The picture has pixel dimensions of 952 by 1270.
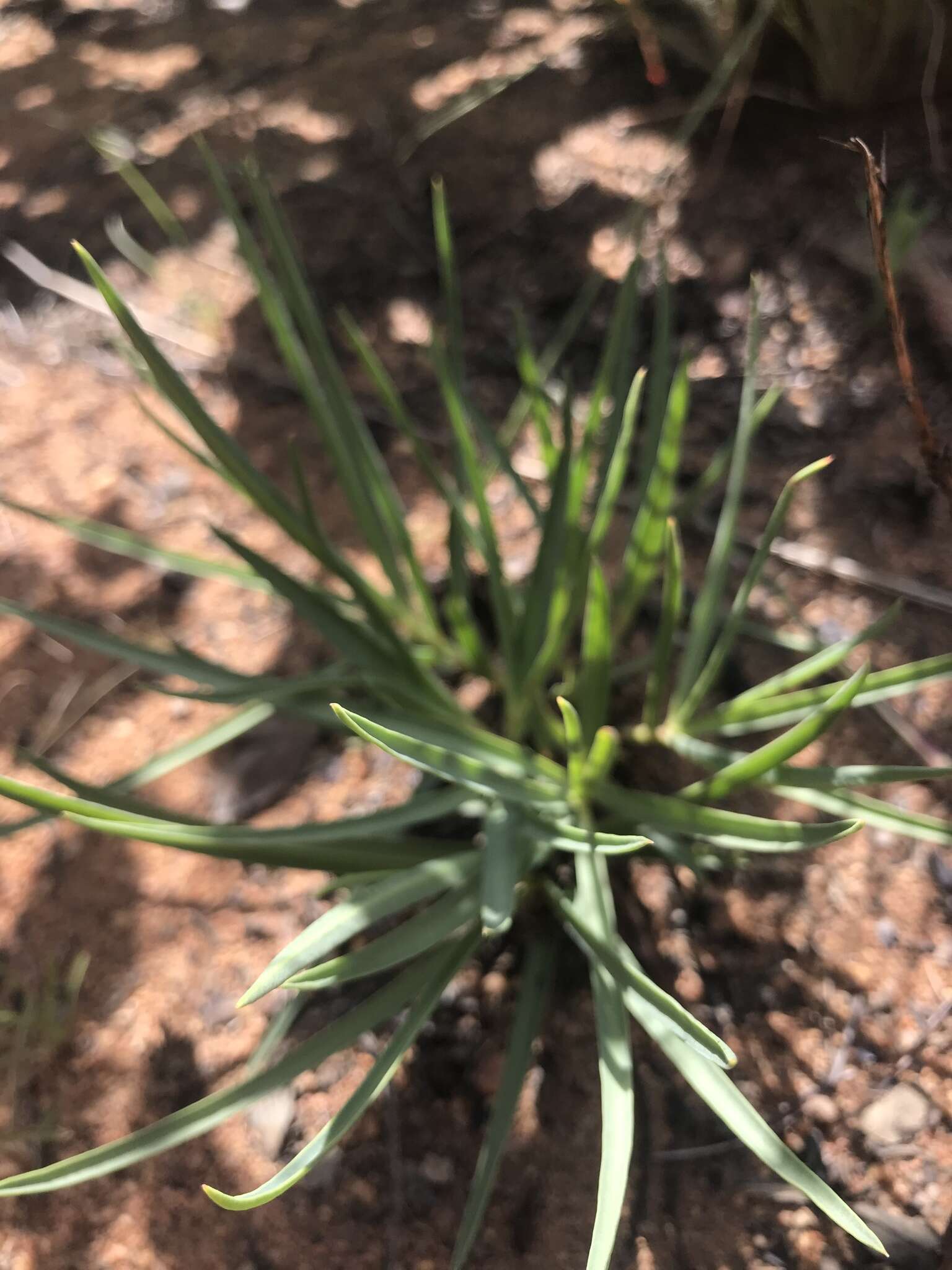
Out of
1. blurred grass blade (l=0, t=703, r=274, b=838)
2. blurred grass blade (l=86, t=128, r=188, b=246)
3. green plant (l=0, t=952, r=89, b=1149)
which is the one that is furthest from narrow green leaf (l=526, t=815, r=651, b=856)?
blurred grass blade (l=86, t=128, r=188, b=246)

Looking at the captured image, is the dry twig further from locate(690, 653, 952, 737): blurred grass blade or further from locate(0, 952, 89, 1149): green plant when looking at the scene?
locate(0, 952, 89, 1149): green plant

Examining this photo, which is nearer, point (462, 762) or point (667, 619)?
point (462, 762)

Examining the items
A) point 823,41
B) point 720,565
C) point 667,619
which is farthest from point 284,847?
point 823,41

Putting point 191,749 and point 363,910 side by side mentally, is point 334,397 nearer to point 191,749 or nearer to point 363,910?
point 191,749

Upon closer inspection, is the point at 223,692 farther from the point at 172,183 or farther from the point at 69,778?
the point at 172,183

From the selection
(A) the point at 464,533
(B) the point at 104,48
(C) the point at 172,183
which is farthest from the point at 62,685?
(B) the point at 104,48

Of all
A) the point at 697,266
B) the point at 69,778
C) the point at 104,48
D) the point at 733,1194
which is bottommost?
the point at 733,1194
